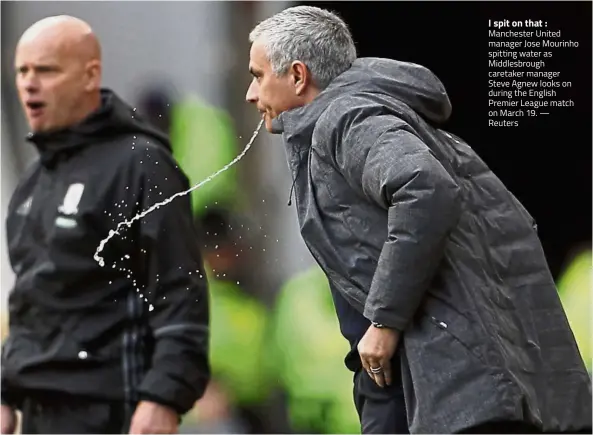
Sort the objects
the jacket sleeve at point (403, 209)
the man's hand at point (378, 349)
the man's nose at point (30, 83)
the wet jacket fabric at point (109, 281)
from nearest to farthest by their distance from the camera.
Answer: the jacket sleeve at point (403, 209) → the man's hand at point (378, 349) → the wet jacket fabric at point (109, 281) → the man's nose at point (30, 83)

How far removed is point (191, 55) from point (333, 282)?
1149 mm

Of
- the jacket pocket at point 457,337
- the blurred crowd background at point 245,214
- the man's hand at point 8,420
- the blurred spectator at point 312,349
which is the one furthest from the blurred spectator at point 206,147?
the jacket pocket at point 457,337

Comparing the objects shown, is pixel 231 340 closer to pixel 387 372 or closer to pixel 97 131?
pixel 97 131

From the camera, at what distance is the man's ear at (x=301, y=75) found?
286 cm

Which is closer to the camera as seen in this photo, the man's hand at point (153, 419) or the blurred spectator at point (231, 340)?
the man's hand at point (153, 419)

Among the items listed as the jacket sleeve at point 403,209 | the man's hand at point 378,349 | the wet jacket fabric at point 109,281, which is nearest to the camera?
the jacket sleeve at point 403,209

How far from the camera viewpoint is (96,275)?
335cm

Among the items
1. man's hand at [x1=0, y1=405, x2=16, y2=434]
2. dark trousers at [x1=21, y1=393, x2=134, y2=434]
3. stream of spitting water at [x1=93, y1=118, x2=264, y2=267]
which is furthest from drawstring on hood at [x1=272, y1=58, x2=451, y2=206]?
man's hand at [x1=0, y1=405, x2=16, y2=434]

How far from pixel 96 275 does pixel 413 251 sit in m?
1.29

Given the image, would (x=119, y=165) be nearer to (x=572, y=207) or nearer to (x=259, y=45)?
(x=259, y=45)

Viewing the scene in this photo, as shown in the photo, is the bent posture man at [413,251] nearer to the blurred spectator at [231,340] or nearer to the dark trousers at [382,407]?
the dark trousers at [382,407]

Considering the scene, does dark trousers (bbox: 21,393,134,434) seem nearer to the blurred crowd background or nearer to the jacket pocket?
the blurred crowd background

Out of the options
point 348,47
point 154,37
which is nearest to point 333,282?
point 348,47

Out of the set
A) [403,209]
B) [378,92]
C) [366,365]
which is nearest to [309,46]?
[378,92]
